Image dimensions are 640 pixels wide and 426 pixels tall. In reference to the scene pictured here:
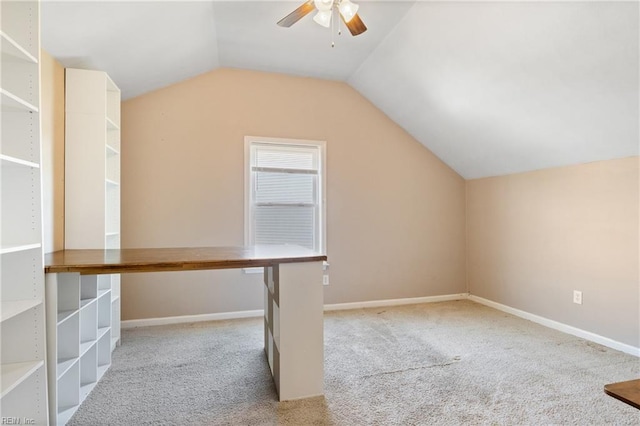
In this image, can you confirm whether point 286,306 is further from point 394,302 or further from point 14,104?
point 394,302

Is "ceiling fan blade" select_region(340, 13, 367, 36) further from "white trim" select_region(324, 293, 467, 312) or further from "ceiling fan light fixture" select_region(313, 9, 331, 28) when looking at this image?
"white trim" select_region(324, 293, 467, 312)

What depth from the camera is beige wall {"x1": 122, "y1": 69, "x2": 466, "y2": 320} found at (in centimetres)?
339

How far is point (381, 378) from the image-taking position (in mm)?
2285

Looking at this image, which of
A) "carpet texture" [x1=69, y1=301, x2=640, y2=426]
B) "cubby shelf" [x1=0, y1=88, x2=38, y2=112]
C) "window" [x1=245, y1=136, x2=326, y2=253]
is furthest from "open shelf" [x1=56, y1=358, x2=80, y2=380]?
"window" [x1=245, y1=136, x2=326, y2=253]

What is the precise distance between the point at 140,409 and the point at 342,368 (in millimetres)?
1354

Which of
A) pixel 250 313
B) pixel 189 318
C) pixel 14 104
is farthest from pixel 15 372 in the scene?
pixel 250 313

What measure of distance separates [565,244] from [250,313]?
11.2 ft

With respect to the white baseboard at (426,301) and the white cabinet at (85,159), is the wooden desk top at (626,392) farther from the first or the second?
the white cabinet at (85,159)

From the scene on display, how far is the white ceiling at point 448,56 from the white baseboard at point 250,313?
188cm

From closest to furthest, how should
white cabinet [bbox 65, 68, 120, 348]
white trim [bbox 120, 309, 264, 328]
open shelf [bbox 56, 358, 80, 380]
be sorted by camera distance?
1. open shelf [bbox 56, 358, 80, 380]
2. white cabinet [bbox 65, 68, 120, 348]
3. white trim [bbox 120, 309, 264, 328]

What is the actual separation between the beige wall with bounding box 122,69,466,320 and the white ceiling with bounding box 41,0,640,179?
0.30 meters

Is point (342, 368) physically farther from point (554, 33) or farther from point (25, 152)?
point (554, 33)

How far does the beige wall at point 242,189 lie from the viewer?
339 centimetres

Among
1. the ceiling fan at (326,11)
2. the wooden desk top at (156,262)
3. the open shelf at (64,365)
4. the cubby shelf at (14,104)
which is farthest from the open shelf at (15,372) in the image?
the ceiling fan at (326,11)
